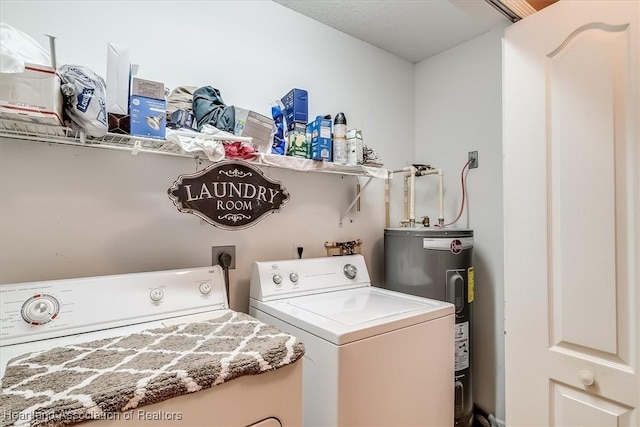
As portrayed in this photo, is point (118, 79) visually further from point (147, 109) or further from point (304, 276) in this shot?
point (304, 276)

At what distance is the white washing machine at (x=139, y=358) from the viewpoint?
74 cm

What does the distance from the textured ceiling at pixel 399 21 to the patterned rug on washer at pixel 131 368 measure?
1839 mm

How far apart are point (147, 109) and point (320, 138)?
80 centimetres

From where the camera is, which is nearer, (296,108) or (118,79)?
(118,79)

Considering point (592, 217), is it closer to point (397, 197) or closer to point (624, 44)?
point (624, 44)

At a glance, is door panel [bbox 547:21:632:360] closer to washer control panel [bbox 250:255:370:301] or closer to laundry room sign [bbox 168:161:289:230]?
washer control panel [bbox 250:255:370:301]

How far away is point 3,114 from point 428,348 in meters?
1.69

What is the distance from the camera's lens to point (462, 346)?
6.45 ft

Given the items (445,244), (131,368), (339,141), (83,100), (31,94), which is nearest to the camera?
(131,368)

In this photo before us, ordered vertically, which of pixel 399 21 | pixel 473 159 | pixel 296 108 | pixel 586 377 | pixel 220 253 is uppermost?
pixel 399 21

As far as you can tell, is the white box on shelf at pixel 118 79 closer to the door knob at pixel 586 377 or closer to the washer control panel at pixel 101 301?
the washer control panel at pixel 101 301

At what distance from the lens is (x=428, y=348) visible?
1.39 meters

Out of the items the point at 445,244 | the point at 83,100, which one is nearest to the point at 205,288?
the point at 83,100

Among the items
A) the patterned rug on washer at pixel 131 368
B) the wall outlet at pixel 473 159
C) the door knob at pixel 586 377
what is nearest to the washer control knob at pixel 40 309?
the patterned rug on washer at pixel 131 368
